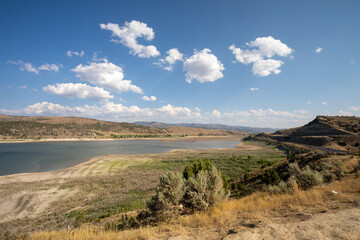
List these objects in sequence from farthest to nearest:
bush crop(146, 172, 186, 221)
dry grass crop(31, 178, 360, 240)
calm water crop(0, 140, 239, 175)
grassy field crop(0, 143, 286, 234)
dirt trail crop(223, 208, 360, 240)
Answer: calm water crop(0, 140, 239, 175), grassy field crop(0, 143, 286, 234), bush crop(146, 172, 186, 221), dry grass crop(31, 178, 360, 240), dirt trail crop(223, 208, 360, 240)

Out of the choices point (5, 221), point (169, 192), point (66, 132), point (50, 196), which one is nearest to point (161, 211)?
point (169, 192)

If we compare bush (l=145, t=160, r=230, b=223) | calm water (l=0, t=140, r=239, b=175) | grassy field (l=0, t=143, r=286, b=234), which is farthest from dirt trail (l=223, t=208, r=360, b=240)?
calm water (l=0, t=140, r=239, b=175)

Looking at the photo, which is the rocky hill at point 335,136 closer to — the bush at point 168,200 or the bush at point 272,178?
the bush at point 272,178

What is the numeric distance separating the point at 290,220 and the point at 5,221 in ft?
66.8

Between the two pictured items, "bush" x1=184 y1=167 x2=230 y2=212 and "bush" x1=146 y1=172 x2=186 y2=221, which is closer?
"bush" x1=146 y1=172 x2=186 y2=221

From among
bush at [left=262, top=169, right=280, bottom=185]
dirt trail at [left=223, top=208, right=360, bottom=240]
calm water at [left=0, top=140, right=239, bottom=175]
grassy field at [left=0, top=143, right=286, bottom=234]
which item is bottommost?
calm water at [left=0, top=140, right=239, bottom=175]

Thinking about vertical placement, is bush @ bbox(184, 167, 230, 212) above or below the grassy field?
above

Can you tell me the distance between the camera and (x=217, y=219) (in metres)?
5.71

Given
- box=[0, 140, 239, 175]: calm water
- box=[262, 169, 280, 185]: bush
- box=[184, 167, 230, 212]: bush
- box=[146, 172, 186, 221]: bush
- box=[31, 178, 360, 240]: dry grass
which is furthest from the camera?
box=[0, 140, 239, 175]: calm water

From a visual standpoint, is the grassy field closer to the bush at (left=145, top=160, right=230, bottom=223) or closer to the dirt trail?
the bush at (left=145, top=160, right=230, bottom=223)

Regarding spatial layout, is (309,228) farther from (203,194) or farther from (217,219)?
(203,194)

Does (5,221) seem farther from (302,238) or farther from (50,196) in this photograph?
(302,238)

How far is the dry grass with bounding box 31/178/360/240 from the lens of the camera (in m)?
Answer: 4.83

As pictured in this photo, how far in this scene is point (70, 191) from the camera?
2025cm
